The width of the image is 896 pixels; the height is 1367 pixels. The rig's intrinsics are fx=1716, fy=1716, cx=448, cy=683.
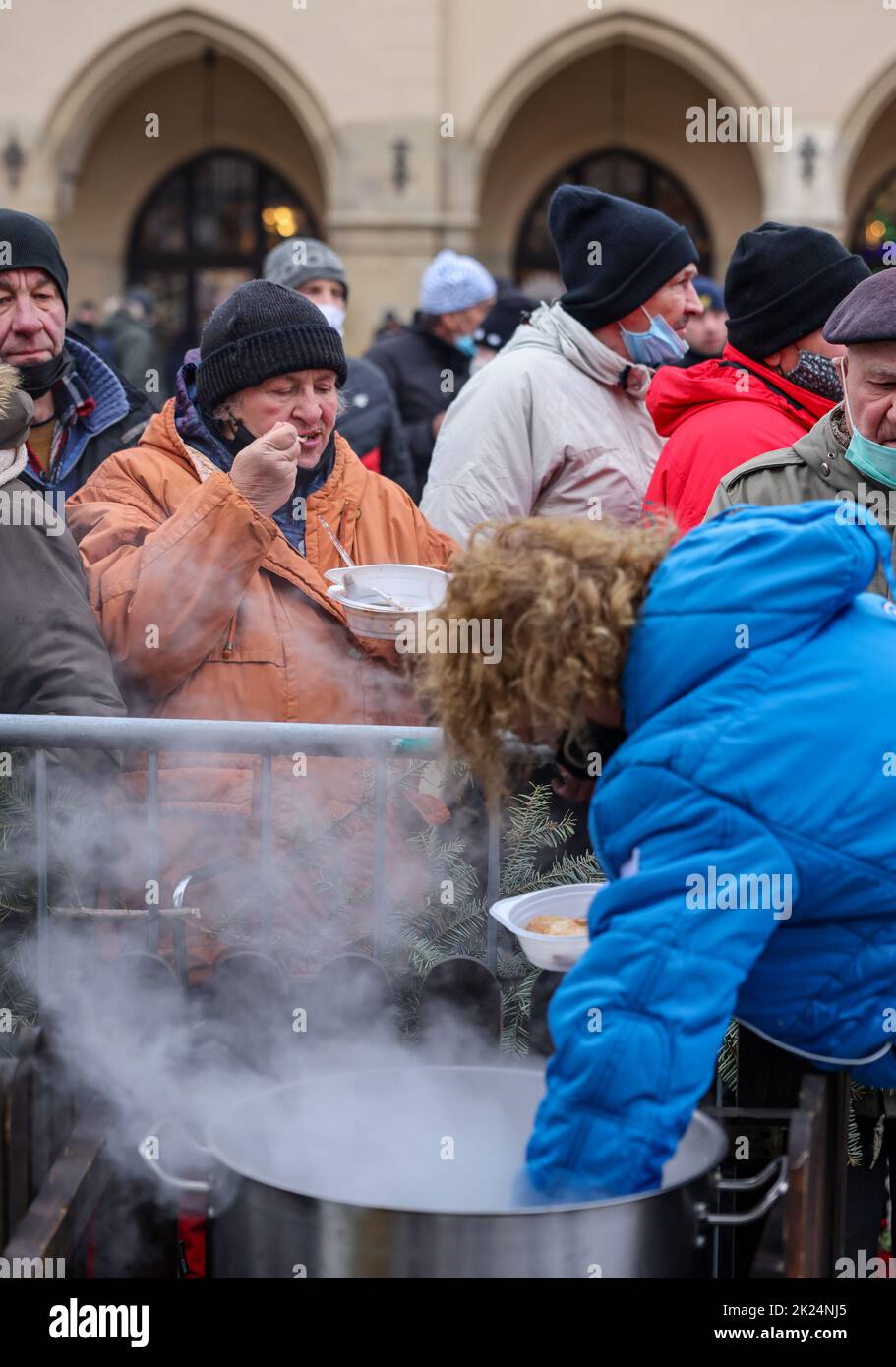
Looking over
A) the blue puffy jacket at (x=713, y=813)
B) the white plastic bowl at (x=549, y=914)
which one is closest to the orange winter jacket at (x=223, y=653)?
the white plastic bowl at (x=549, y=914)

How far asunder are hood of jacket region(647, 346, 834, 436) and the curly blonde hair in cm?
176

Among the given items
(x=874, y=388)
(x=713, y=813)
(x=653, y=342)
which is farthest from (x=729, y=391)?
(x=713, y=813)

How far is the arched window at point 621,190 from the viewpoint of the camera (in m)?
18.3

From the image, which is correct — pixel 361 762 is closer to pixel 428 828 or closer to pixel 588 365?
pixel 428 828

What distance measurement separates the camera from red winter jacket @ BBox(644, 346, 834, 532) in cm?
394

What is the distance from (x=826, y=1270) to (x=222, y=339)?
89.9 inches

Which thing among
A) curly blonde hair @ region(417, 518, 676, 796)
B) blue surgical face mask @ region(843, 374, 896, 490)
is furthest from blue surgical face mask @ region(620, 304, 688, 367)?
curly blonde hair @ region(417, 518, 676, 796)

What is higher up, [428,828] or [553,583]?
[553,583]

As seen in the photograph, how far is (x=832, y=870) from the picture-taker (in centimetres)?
227

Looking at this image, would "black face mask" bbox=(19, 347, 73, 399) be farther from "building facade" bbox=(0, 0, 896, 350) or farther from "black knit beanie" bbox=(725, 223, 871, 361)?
"building facade" bbox=(0, 0, 896, 350)

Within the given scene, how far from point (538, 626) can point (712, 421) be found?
1.89 m

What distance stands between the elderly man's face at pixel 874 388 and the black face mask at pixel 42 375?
1.93 metres

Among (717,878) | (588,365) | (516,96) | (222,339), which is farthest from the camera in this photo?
(516,96)
